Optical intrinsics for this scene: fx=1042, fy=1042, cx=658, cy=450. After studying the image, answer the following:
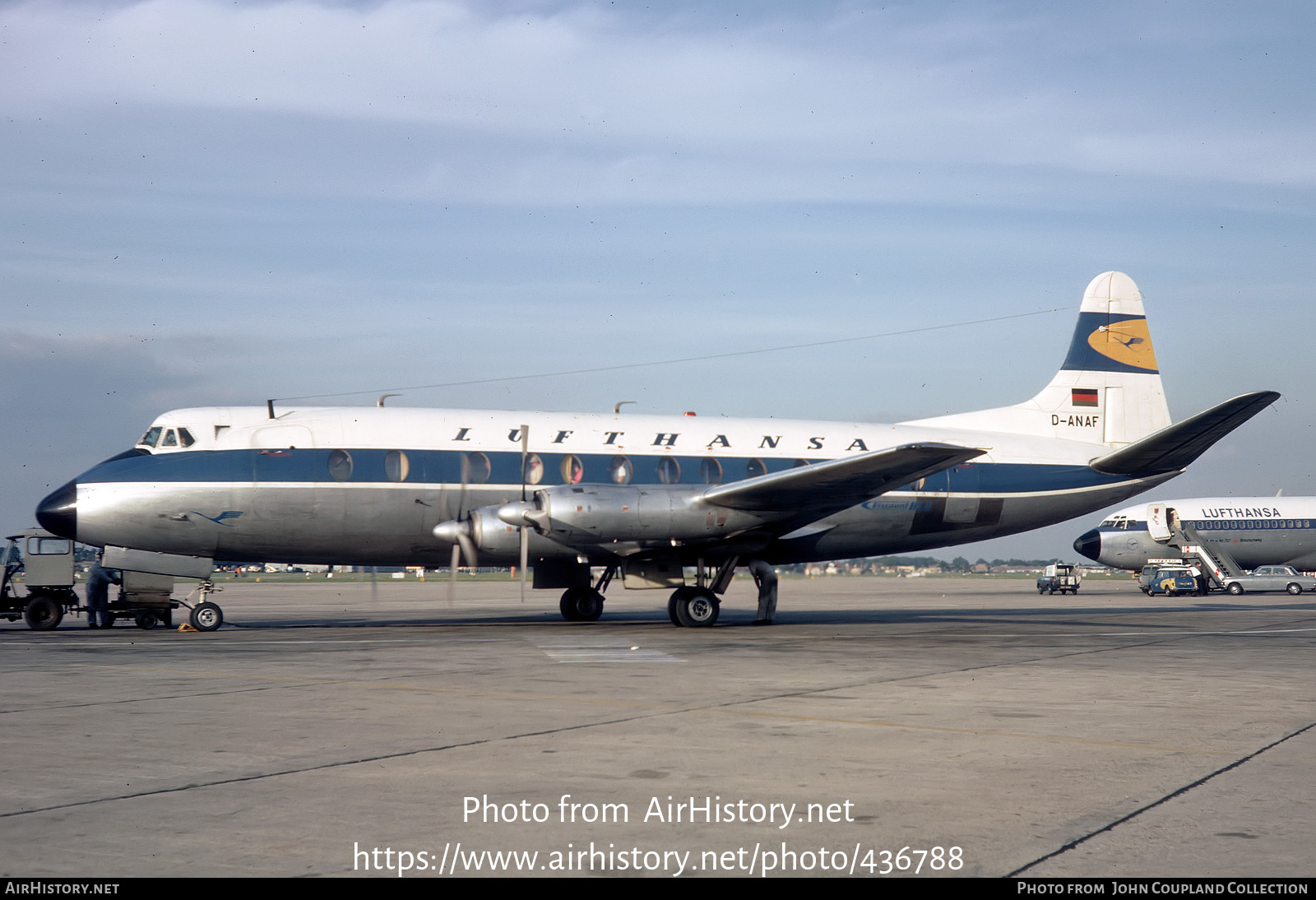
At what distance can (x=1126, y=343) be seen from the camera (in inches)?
1052

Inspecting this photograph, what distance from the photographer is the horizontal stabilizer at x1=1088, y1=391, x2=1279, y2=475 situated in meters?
20.5

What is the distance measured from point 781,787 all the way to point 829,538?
1660 centimetres

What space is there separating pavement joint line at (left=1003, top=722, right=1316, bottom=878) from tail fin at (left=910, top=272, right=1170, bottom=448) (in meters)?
17.7

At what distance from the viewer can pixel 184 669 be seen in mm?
13336

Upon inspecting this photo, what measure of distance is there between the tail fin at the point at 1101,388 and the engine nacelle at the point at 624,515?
8523 mm

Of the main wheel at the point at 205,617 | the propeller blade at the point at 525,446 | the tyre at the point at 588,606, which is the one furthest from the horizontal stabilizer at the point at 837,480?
the main wheel at the point at 205,617

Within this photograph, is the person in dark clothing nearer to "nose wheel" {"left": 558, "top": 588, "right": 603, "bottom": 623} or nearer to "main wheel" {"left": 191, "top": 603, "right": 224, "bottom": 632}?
"main wheel" {"left": 191, "top": 603, "right": 224, "bottom": 632}

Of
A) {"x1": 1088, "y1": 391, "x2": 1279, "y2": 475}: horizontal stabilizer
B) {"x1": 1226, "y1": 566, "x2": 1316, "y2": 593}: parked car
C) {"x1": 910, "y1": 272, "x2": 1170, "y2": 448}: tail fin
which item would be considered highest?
{"x1": 910, "y1": 272, "x2": 1170, "y2": 448}: tail fin

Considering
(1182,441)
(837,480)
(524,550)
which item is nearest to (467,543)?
(524,550)

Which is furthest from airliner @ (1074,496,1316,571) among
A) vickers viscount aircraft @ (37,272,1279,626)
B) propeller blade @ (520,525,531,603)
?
propeller blade @ (520,525,531,603)

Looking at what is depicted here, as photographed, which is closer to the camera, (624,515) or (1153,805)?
(1153,805)

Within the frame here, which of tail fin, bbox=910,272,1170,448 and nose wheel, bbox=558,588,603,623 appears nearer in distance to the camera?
nose wheel, bbox=558,588,603,623

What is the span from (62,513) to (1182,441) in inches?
911

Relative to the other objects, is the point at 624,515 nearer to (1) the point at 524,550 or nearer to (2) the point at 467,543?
(1) the point at 524,550
